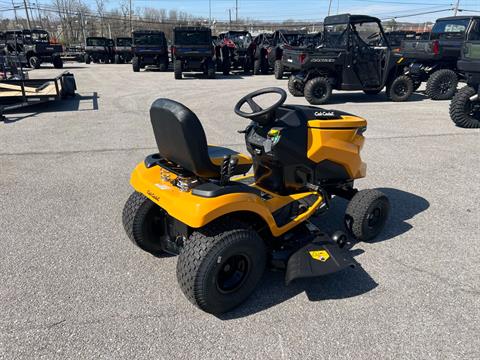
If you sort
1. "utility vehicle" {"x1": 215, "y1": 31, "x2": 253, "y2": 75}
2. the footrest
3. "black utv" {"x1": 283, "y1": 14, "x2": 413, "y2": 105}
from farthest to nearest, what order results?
"utility vehicle" {"x1": 215, "y1": 31, "x2": 253, "y2": 75}
"black utv" {"x1": 283, "y1": 14, "x2": 413, "y2": 105}
the footrest

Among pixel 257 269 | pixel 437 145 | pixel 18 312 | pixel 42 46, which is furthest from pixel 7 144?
pixel 42 46

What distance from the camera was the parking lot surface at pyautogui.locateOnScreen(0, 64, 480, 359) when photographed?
7.22 feet

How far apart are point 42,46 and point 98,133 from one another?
16.1 metres

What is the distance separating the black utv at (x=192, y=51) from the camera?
49.5 feet

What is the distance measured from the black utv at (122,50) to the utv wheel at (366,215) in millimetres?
23766

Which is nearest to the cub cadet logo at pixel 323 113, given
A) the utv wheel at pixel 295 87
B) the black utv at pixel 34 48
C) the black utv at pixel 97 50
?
the utv wheel at pixel 295 87

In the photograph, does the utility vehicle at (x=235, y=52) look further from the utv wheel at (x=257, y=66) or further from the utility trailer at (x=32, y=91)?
the utility trailer at (x=32, y=91)

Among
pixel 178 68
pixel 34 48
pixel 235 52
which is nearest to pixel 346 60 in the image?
pixel 178 68

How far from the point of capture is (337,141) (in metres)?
3.00

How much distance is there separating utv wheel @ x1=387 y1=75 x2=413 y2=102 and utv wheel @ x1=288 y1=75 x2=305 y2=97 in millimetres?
2331

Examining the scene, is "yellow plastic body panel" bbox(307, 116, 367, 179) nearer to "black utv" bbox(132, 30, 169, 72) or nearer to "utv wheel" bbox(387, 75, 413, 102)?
"utv wheel" bbox(387, 75, 413, 102)

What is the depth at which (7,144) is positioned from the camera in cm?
618

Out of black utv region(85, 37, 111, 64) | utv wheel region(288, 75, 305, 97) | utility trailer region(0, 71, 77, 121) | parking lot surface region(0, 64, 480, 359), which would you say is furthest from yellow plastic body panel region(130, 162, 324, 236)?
black utv region(85, 37, 111, 64)

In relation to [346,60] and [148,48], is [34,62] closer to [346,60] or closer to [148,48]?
[148,48]
